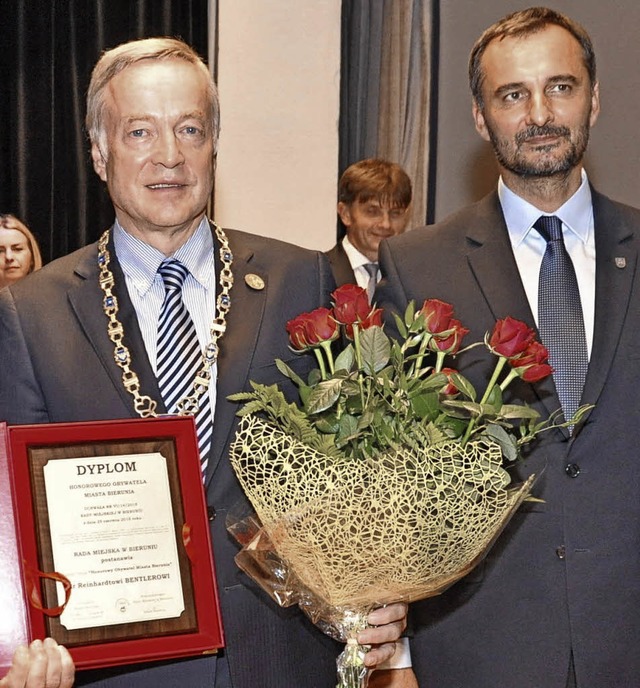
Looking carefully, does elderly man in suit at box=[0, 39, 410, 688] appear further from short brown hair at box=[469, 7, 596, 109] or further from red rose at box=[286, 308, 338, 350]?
short brown hair at box=[469, 7, 596, 109]

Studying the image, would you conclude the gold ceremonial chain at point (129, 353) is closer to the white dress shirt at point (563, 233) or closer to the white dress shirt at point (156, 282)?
the white dress shirt at point (156, 282)

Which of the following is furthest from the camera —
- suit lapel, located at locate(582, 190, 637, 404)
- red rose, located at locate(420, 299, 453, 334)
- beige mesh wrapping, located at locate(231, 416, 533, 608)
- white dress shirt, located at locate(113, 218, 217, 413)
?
suit lapel, located at locate(582, 190, 637, 404)

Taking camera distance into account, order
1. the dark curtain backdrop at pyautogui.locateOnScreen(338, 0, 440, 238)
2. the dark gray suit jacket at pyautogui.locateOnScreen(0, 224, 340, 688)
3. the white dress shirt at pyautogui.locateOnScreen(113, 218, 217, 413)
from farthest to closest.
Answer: the dark curtain backdrop at pyautogui.locateOnScreen(338, 0, 440, 238) < the white dress shirt at pyautogui.locateOnScreen(113, 218, 217, 413) < the dark gray suit jacket at pyautogui.locateOnScreen(0, 224, 340, 688)

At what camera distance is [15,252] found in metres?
4.41

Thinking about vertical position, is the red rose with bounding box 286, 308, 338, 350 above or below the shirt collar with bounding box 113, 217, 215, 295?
below

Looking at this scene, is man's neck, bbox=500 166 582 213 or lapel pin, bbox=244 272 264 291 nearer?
lapel pin, bbox=244 272 264 291

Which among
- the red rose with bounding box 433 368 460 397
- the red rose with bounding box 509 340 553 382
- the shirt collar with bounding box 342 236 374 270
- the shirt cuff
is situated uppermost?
the red rose with bounding box 509 340 553 382

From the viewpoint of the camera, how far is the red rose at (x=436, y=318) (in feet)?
5.72

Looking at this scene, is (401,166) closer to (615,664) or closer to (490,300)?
(490,300)

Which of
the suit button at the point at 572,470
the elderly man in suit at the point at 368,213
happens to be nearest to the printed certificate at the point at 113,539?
the suit button at the point at 572,470

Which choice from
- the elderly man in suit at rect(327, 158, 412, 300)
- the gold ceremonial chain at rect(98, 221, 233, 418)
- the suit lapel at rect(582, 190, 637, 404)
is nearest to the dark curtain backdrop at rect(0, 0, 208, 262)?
the elderly man in suit at rect(327, 158, 412, 300)

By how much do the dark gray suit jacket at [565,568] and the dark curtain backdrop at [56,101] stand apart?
9.93ft

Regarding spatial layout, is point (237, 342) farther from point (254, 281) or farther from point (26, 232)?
point (26, 232)

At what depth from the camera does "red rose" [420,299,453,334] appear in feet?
5.72
